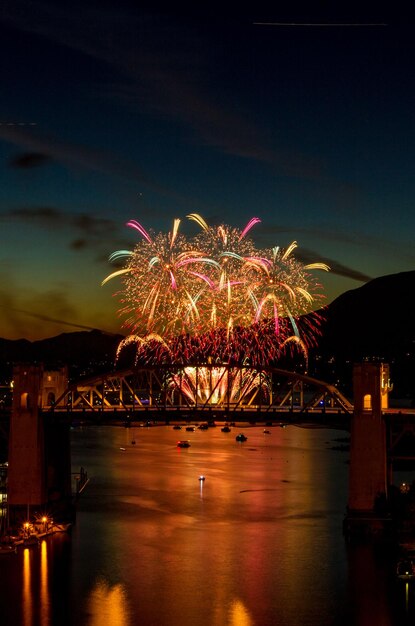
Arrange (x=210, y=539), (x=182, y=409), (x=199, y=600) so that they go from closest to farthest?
1. (x=199, y=600)
2. (x=210, y=539)
3. (x=182, y=409)

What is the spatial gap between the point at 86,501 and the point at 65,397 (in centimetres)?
895

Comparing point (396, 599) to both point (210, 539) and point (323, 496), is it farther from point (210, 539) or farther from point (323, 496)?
point (323, 496)

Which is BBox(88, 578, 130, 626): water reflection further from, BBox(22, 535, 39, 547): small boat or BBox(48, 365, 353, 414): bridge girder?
BBox(48, 365, 353, 414): bridge girder

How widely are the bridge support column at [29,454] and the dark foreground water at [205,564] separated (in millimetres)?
2694

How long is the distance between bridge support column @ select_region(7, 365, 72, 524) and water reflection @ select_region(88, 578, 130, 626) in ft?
37.3

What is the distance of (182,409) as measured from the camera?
251 ft

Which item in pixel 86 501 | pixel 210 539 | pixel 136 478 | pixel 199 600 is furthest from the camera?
pixel 136 478

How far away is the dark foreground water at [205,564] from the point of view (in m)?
52.4

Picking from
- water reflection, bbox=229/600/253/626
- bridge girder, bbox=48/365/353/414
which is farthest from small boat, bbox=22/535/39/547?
water reflection, bbox=229/600/253/626

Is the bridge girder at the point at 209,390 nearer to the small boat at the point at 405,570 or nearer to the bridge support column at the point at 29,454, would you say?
the bridge support column at the point at 29,454

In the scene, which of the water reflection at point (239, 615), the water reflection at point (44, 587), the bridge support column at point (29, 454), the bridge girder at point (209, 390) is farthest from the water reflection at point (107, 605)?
the bridge girder at point (209, 390)

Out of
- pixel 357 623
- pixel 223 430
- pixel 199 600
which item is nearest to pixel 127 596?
pixel 199 600

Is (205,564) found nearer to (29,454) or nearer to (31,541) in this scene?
(31,541)

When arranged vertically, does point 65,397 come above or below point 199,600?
above
